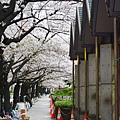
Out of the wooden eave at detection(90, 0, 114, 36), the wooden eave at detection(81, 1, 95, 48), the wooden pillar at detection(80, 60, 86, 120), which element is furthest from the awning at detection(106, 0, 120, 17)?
the wooden pillar at detection(80, 60, 86, 120)

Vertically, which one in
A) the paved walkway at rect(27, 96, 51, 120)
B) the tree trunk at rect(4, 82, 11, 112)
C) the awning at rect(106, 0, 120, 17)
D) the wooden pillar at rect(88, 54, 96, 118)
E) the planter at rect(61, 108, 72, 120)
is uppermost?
the awning at rect(106, 0, 120, 17)

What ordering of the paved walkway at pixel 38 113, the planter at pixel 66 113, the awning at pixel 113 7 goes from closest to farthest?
the awning at pixel 113 7 < the planter at pixel 66 113 < the paved walkway at pixel 38 113

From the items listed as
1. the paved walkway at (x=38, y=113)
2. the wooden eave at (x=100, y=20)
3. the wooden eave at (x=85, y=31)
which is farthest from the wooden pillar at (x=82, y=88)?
the paved walkway at (x=38, y=113)

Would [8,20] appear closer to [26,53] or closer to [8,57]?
[26,53]

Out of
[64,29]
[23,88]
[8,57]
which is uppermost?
[64,29]

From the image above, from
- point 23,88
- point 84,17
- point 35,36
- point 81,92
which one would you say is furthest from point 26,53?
point 23,88

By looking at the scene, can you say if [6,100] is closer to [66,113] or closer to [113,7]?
[66,113]

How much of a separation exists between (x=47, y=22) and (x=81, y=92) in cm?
452

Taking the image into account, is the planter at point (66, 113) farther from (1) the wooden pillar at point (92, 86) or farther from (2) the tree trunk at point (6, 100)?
(1) the wooden pillar at point (92, 86)

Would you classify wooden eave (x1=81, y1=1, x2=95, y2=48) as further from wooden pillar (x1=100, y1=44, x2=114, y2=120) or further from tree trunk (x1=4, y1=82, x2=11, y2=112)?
tree trunk (x1=4, y1=82, x2=11, y2=112)

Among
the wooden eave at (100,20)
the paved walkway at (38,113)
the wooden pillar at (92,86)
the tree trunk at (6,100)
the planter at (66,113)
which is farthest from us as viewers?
the paved walkway at (38,113)

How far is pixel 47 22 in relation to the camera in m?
20.3

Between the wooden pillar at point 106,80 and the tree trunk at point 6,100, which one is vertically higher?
the wooden pillar at point 106,80

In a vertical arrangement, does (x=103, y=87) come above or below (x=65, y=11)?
below
